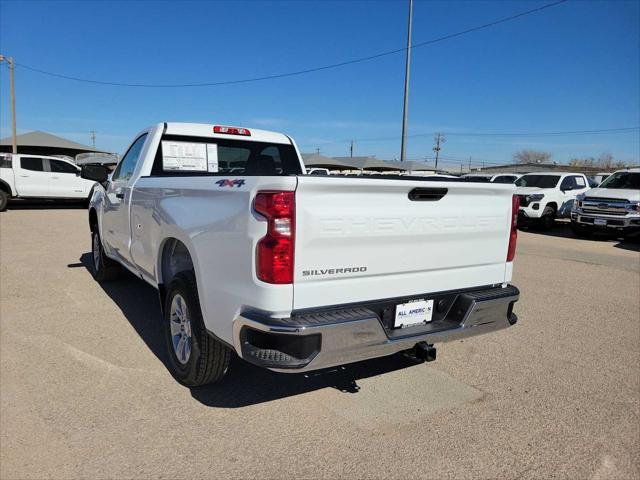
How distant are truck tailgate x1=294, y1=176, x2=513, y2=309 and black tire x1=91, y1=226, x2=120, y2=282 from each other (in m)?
4.58

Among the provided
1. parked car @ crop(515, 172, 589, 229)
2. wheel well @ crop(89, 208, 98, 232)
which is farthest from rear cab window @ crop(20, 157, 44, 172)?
parked car @ crop(515, 172, 589, 229)

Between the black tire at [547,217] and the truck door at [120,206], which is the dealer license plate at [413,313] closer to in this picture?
the truck door at [120,206]

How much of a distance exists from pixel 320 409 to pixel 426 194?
1.62 m

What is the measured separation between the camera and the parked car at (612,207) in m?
12.9

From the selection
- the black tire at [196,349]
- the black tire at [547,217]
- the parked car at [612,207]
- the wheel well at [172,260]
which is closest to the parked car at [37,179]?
the wheel well at [172,260]

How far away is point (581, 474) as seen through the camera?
2.62 m

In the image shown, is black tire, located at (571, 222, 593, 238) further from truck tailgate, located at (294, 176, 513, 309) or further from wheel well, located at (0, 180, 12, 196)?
wheel well, located at (0, 180, 12, 196)

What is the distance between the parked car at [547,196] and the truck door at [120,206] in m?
13.6

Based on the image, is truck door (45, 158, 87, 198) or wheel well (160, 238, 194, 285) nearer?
wheel well (160, 238, 194, 285)

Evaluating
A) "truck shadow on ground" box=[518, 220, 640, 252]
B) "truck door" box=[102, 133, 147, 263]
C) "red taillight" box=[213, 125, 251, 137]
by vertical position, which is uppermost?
"red taillight" box=[213, 125, 251, 137]

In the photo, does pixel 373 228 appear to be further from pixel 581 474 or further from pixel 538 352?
pixel 538 352

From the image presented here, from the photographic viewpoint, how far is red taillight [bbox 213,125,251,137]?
4.91 meters

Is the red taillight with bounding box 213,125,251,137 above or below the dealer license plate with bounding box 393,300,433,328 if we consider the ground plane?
above

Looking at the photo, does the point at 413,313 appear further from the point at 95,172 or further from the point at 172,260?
the point at 95,172
